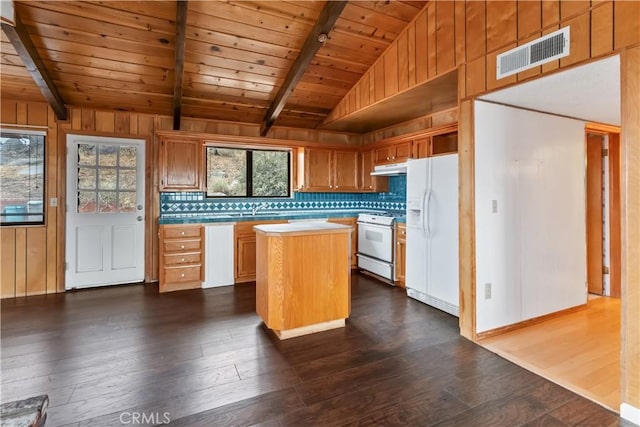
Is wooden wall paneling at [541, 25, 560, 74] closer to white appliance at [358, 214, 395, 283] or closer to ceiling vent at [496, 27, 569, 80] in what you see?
ceiling vent at [496, 27, 569, 80]

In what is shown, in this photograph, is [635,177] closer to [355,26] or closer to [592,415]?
[592,415]

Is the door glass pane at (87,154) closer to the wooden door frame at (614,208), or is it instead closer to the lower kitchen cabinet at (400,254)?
the lower kitchen cabinet at (400,254)

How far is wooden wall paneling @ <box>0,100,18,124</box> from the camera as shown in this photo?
390 cm

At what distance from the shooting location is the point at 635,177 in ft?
5.86

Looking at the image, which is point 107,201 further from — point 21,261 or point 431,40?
point 431,40

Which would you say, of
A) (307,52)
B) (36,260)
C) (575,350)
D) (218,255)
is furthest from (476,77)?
(36,260)

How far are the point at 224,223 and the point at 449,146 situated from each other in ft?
10.6

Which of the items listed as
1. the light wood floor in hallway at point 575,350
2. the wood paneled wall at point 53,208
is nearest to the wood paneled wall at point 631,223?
the light wood floor in hallway at point 575,350

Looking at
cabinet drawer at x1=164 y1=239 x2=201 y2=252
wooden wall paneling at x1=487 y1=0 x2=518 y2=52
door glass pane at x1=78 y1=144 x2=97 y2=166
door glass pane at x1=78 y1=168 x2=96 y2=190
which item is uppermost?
wooden wall paneling at x1=487 y1=0 x2=518 y2=52

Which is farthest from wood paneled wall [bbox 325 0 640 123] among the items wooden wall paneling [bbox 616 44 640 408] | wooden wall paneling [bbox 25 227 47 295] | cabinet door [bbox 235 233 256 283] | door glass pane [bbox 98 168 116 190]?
wooden wall paneling [bbox 25 227 47 295]

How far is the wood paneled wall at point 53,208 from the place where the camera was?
13.0ft

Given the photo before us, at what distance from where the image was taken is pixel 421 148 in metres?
4.17

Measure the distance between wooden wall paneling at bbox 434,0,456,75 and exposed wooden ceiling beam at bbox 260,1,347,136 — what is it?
94cm

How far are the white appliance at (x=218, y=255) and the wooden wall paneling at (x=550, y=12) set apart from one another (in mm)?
3923
